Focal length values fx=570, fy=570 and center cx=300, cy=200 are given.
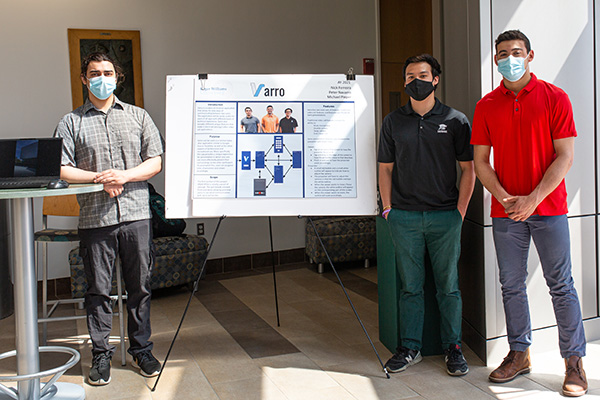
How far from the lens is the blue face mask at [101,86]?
2936mm

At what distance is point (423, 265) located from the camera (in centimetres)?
311

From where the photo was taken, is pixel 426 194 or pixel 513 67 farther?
pixel 426 194

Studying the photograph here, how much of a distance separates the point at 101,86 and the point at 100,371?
1.49 m

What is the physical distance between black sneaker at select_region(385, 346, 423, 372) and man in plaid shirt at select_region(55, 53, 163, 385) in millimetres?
1275

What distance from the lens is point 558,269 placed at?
2764mm

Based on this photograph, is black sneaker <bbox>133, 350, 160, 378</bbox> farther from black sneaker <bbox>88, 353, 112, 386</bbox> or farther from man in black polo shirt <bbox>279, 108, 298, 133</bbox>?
man in black polo shirt <bbox>279, 108, 298, 133</bbox>

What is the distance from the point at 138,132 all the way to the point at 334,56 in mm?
3583

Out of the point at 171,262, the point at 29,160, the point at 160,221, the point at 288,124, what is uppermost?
the point at 288,124

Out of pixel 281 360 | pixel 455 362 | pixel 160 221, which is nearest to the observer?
pixel 455 362

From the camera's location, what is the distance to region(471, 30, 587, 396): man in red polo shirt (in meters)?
2.71

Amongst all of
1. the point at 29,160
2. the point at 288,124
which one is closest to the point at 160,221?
the point at 288,124

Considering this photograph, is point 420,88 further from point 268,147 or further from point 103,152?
point 103,152

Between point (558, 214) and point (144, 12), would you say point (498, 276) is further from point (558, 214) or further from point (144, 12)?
point (144, 12)

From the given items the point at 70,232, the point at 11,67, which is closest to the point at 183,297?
the point at 70,232
